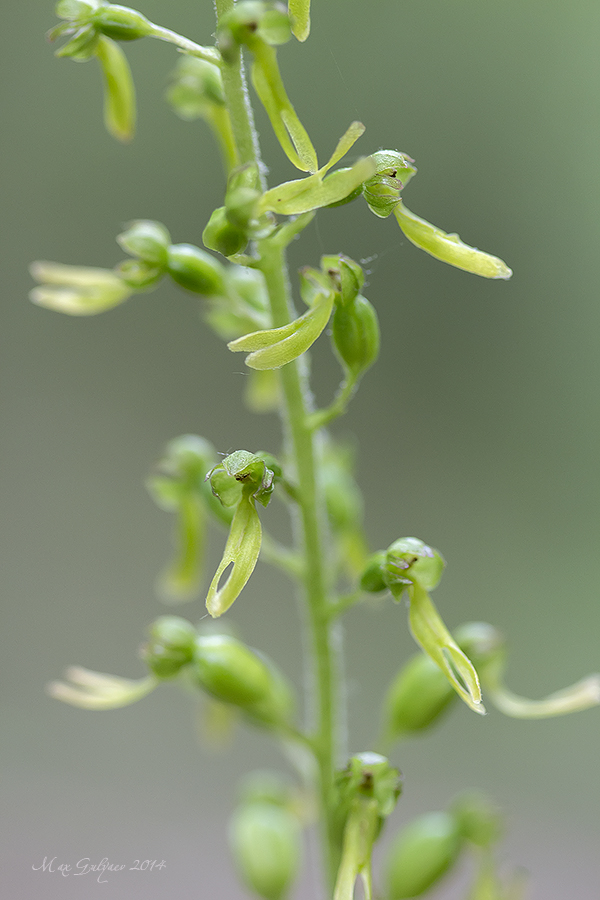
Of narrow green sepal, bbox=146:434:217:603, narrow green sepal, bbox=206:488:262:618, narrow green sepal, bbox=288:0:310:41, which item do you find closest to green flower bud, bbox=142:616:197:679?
narrow green sepal, bbox=146:434:217:603

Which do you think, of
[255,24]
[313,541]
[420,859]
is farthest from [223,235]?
[420,859]

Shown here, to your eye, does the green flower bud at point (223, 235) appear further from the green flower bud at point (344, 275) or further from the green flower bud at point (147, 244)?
the green flower bud at point (147, 244)

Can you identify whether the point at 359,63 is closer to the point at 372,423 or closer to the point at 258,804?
the point at 372,423

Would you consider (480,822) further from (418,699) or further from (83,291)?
(83,291)

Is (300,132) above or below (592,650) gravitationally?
below

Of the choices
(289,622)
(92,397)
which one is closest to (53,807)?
(289,622)

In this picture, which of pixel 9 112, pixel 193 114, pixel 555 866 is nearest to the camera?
pixel 193 114

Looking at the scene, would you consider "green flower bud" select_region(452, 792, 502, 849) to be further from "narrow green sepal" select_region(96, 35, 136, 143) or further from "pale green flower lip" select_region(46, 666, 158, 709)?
"narrow green sepal" select_region(96, 35, 136, 143)
